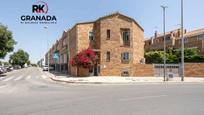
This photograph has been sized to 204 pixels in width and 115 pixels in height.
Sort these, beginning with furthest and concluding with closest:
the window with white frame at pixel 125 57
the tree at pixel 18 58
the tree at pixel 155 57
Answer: the tree at pixel 18 58, the tree at pixel 155 57, the window with white frame at pixel 125 57

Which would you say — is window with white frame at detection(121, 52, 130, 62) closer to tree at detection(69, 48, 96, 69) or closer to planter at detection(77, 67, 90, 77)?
tree at detection(69, 48, 96, 69)

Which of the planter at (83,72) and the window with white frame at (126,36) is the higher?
the window with white frame at (126,36)

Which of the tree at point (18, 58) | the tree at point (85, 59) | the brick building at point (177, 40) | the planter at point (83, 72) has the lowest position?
the planter at point (83, 72)

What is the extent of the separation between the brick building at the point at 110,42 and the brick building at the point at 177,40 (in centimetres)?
2910

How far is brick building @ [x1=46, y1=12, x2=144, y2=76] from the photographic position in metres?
33.1

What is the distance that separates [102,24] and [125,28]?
11.4 feet

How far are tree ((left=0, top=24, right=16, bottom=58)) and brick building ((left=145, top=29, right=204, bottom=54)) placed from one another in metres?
42.2

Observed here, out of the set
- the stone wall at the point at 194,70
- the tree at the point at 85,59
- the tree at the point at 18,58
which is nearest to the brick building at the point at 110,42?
the tree at the point at 85,59

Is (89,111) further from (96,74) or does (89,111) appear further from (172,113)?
(96,74)

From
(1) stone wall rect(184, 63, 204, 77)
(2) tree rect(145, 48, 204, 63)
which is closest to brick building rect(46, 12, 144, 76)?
(1) stone wall rect(184, 63, 204, 77)

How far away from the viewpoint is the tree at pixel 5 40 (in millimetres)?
33406

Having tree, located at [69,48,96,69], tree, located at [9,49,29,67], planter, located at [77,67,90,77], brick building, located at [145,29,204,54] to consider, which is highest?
brick building, located at [145,29,204,54]

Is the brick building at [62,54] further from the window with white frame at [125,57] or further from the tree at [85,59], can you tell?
the window with white frame at [125,57]

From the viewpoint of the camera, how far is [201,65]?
33.6m
